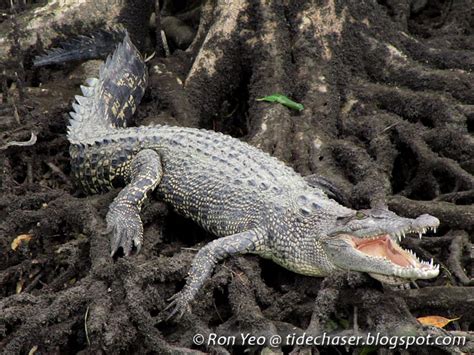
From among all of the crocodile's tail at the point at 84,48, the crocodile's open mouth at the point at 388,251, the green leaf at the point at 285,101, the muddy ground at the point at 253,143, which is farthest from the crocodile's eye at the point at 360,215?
the crocodile's tail at the point at 84,48

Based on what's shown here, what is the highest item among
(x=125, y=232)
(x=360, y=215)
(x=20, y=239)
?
(x=360, y=215)

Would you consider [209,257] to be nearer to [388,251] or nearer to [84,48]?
[388,251]

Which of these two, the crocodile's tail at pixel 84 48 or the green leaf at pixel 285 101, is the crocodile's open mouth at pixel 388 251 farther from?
the crocodile's tail at pixel 84 48

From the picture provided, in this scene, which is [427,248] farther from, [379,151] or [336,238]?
[379,151]

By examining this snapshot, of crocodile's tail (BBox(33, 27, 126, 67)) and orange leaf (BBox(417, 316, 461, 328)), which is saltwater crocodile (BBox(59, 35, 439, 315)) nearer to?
orange leaf (BBox(417, 316, 461, 328))

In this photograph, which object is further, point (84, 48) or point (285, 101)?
point (84, 48)

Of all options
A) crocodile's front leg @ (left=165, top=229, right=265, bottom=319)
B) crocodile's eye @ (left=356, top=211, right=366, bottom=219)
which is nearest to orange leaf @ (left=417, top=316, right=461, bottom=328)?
crocodile's eye @ (left=356, top=211, right=366, bottom=219)

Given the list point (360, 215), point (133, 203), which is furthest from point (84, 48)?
point (360, 215)
